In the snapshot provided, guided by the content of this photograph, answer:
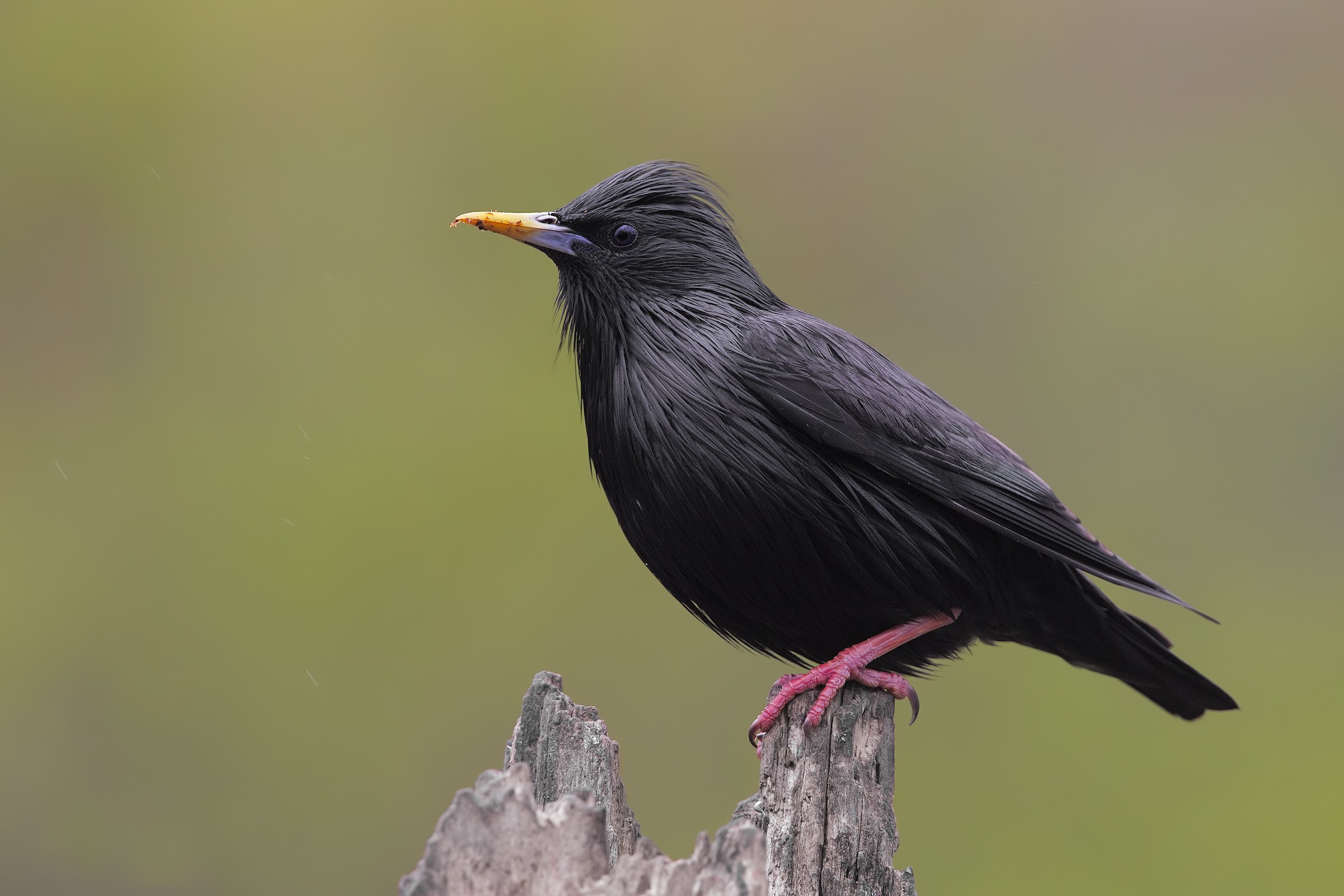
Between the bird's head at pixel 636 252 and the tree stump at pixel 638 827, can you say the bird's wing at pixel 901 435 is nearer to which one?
the bird's head at pixel 636 252

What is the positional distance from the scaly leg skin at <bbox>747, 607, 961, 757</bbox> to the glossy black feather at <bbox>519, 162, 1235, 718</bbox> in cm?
9

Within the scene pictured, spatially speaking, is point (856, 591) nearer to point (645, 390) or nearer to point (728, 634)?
point (728, 634)

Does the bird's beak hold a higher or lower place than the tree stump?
higher

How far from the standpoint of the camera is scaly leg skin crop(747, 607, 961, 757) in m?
2.98

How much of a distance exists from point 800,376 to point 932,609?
28.2 inches

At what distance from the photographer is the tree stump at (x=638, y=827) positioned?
2.07 meters

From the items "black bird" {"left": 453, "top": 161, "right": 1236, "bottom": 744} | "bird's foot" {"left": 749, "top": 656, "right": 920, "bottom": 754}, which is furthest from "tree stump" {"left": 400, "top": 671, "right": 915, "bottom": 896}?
"black bird" {"left": 453, "top": 161, "right": 1236, "bottom": 744}

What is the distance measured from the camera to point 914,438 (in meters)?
3.22

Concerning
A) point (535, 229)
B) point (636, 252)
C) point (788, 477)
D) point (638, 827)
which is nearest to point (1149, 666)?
point (788, 477)

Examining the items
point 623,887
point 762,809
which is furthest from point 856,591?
point 623,887

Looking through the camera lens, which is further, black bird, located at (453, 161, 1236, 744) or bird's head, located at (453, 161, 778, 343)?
bird's head, located at (453, 161, 778, 343)

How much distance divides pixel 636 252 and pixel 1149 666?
1943 mm

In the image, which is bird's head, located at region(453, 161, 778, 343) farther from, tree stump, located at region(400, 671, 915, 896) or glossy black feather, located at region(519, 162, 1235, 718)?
tree stump, located at region(400, 671, 915, 896)

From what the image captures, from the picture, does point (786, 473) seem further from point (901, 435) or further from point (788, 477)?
point (901, 435)
